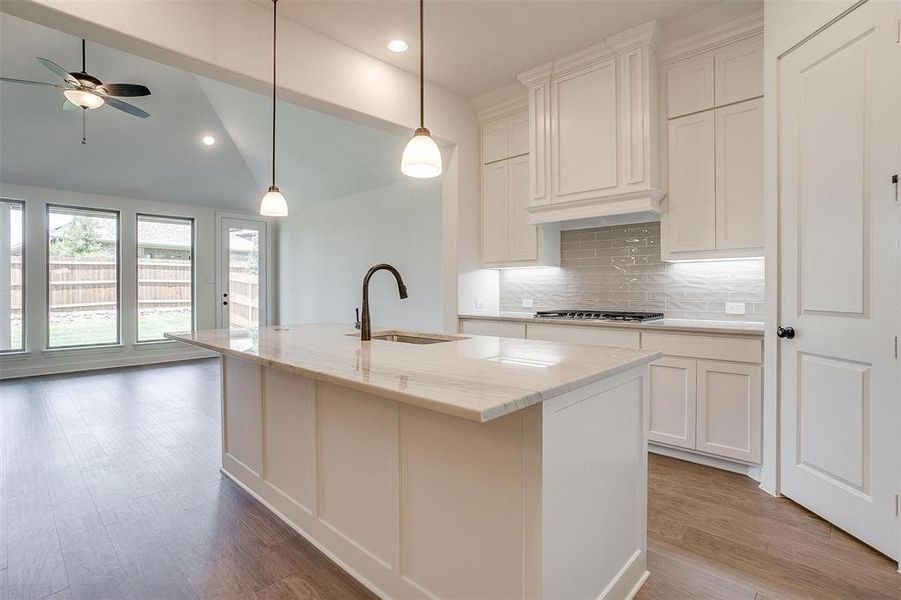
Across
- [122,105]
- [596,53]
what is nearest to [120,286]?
[122,105]

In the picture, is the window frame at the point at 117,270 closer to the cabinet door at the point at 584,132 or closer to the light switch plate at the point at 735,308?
the cabinet door at the point at 584,132

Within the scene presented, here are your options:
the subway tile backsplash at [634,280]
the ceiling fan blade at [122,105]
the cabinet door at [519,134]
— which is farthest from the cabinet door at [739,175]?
the ceiling fan blade at [122,105]

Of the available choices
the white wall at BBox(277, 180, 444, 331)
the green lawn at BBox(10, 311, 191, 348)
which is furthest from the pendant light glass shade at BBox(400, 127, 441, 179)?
the green lawn at BBox(10, 311, 191, 348)

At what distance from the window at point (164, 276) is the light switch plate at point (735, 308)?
7.36 metres

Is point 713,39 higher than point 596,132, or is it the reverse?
point 713,39

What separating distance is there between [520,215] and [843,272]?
2.30m

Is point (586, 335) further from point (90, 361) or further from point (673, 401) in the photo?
point (90, 361)

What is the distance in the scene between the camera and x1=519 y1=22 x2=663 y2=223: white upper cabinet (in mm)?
3041

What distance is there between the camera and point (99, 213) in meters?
6.45

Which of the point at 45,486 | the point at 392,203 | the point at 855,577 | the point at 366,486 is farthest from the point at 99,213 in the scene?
the point at 855,577

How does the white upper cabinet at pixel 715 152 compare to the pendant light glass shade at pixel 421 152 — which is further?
the white upper cabinet at pixel 715 152

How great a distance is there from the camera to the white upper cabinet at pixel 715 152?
2795mm

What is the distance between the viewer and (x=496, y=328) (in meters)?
3.74

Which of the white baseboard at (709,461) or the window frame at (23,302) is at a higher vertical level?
the window frame at (23,302)
